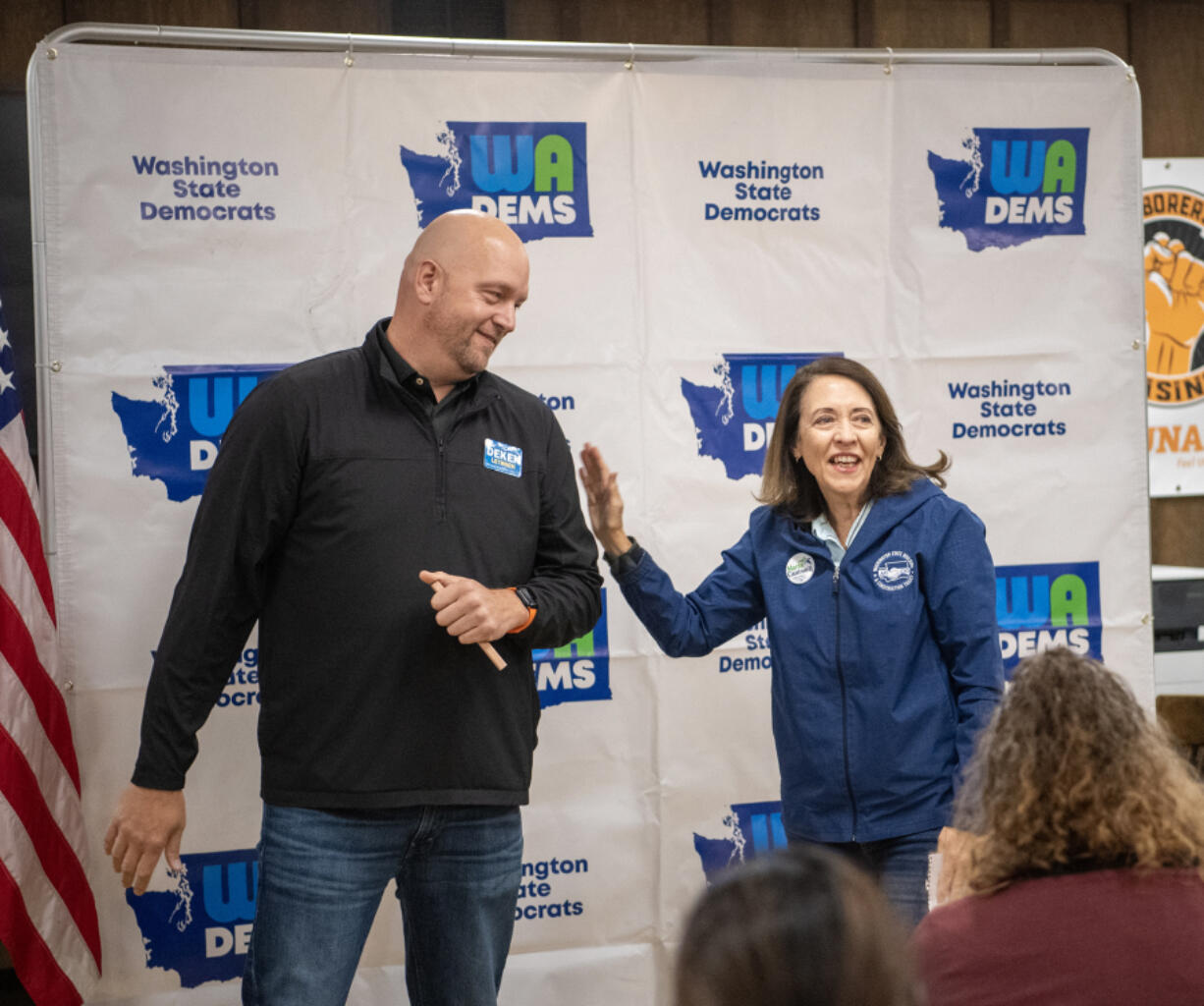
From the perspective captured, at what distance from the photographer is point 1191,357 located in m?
4.10

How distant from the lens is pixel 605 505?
2.41 meters

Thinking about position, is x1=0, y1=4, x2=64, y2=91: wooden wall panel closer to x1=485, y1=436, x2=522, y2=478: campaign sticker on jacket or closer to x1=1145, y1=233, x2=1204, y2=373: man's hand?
x1=485, y1=436, x2=522, y2=478: campaign sticker on jacket

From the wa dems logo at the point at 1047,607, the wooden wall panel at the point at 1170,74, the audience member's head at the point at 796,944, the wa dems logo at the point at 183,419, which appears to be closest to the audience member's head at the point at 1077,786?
the audience member's head at the point at 796,944

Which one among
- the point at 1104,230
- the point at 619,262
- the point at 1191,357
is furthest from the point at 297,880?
the point at 1191,357

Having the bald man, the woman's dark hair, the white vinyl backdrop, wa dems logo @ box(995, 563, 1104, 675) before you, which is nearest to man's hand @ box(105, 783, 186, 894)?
the bald man

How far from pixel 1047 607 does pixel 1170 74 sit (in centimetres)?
206

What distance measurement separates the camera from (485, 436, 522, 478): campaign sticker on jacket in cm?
209

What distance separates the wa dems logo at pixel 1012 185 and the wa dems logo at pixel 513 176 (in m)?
0.93

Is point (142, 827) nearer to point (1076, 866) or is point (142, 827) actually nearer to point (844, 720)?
point (844, 720)

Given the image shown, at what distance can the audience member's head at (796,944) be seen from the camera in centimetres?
79

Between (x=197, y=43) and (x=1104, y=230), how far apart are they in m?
2.28

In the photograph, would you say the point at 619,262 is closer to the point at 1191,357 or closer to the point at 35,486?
the point at 35,486

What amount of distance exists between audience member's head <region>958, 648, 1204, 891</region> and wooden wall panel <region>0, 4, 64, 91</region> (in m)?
3.08

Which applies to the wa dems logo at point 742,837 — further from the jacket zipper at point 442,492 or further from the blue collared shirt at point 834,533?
the jacket zipper at point 442,492
